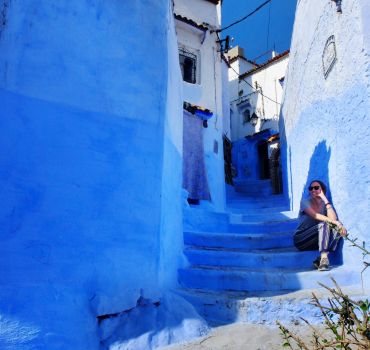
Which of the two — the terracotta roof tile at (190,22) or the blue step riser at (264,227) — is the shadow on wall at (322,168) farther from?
the terracotta roof tile at (190,22)

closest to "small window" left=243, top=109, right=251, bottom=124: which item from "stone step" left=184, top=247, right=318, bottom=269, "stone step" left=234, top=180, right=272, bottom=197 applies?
"stone step" left=234, top=180, right=272, bottom=197

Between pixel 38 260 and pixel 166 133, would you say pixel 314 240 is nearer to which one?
pixel 166 133

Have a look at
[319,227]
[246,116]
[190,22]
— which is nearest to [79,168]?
[319,227]

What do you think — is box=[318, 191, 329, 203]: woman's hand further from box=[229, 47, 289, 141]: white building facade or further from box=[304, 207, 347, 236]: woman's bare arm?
box=[229, 47, 289, 141]: white building facade

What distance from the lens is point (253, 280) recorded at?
3.49m

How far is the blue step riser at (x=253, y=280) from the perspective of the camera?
330 centimetres

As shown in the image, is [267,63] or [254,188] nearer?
[254,188]

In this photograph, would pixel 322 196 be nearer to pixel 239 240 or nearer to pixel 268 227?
pixel 239 240

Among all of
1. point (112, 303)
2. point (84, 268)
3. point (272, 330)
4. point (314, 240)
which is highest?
point (314, 240)

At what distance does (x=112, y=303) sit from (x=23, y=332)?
2.15 ft

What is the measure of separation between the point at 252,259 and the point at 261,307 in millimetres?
1038

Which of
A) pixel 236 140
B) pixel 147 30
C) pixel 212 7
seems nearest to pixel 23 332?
pixel 147 30

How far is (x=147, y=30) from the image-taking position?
11.8ft

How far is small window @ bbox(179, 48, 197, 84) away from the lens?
11.3 metres
